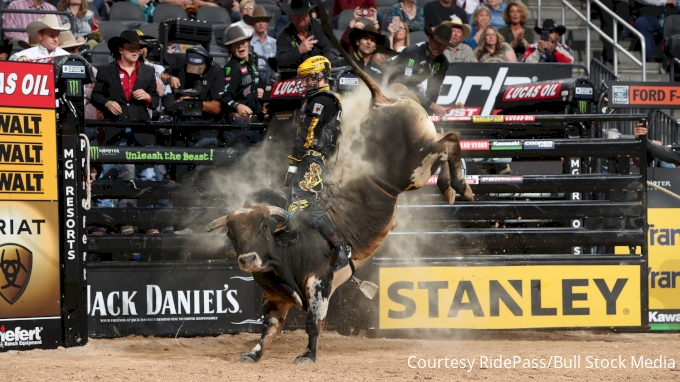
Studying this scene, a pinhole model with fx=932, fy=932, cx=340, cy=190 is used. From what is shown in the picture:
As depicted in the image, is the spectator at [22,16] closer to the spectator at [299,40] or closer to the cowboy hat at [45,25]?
the cowboy hat at [45,25]

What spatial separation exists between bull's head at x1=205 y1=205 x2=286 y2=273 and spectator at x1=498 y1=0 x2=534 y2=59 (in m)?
7.52

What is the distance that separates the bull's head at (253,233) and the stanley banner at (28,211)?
1847 millimetres

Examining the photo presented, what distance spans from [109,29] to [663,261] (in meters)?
8.13

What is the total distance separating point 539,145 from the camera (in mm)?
9523

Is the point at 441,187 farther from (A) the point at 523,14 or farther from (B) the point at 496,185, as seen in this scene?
(A) the point at 523,14

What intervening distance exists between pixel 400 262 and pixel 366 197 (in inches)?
56.0

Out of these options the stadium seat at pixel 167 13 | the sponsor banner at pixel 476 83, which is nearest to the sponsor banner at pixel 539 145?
the sponsor banner at pixel 476 83

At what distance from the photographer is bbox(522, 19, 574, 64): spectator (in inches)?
540

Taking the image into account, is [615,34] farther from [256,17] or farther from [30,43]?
[30,43]

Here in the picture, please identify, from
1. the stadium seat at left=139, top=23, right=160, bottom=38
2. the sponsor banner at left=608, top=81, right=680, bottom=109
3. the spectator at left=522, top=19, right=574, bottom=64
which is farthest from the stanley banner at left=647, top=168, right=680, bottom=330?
the stadium seat at left=139, top=23, right=160, bottom=38

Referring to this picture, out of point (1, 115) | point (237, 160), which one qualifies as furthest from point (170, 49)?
point (1, 115)

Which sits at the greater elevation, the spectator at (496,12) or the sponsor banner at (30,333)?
the spectator at (496,12)

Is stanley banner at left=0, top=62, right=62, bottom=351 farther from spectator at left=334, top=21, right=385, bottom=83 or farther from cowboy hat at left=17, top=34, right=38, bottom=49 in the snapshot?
spectator at left=334, top=21, right=385, bottom=83

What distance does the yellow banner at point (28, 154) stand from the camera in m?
8.23
